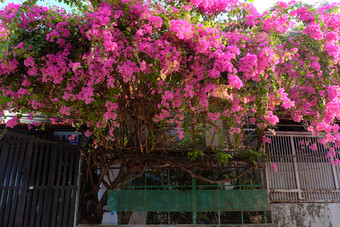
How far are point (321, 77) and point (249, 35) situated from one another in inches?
74.7

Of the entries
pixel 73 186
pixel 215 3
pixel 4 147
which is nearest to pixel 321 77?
pixel 215 3

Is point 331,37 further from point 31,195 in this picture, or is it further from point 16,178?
point 16,178

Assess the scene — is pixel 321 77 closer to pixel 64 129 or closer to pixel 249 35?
pixel 249 35

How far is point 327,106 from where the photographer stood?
6691 mm

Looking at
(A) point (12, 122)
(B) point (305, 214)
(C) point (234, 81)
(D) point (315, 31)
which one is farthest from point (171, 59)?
(B) point (305, 214)

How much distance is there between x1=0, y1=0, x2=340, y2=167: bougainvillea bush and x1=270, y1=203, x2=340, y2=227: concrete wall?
2174mm

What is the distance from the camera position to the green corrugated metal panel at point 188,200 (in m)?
8.43

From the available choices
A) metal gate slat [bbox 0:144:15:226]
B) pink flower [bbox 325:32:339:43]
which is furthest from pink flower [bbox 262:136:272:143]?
metal gate slat [bbox 0:144:15:226]

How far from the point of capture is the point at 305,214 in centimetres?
850

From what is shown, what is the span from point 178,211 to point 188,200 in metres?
0.41

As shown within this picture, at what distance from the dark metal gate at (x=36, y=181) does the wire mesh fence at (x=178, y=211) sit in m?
0.72

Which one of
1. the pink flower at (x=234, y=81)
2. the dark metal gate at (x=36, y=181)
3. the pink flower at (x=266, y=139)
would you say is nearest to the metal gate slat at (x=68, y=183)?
the dark metal gate at (x=36, y=181)

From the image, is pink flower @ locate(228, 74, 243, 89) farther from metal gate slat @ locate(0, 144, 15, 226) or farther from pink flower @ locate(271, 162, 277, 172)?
metal gate slat @ locate(0, 144, 15, 226)

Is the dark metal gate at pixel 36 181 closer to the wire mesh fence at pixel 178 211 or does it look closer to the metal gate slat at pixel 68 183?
the metal gate slat at pixel 68 183
